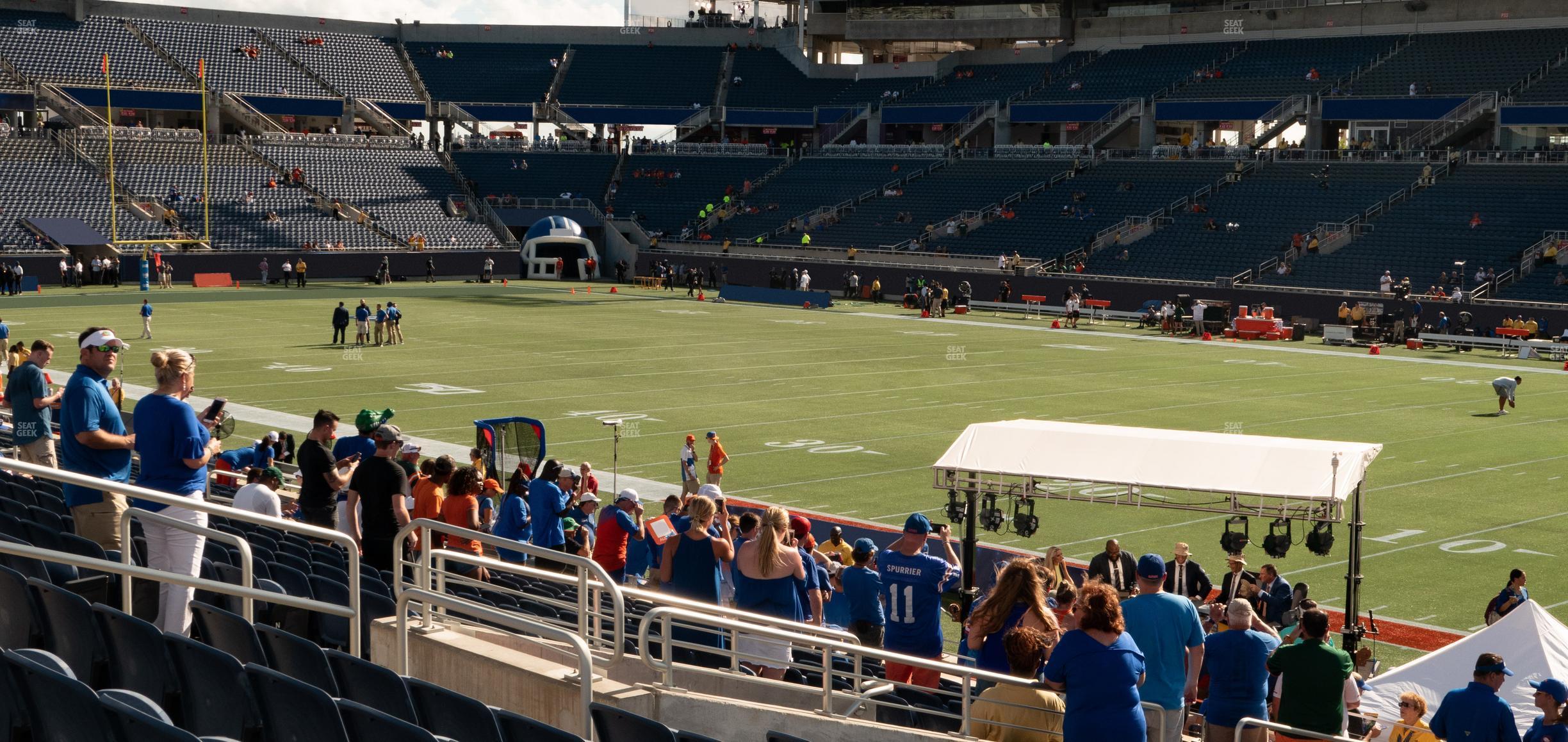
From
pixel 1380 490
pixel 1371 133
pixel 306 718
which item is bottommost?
pixel 1380 490

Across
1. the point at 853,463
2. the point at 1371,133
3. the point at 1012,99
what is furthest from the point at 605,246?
the point at 853,463

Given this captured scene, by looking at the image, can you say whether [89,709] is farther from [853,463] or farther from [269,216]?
[269,216]

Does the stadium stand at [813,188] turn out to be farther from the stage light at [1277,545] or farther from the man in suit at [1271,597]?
the man in suit at [1271,597]

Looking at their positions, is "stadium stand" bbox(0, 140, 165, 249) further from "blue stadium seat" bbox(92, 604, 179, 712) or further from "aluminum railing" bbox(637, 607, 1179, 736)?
"aluminum railing" bbox(637, 607, 1179, 736)

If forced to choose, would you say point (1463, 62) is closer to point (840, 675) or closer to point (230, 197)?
point (230, 197)

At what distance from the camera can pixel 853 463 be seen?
955 inches

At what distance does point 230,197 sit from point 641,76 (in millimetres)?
26044

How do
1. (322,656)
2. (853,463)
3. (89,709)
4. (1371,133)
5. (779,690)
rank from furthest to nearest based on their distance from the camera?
(1371,133), (853,463), (779,690), (322,656), (89,709)

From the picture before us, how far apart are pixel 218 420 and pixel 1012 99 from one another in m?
59.5

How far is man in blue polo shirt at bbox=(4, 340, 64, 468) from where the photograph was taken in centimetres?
1116

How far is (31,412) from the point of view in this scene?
1133 centimetres

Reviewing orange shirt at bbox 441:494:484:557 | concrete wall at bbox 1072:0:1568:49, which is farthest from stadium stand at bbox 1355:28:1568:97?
orange shirt at bbox 441:494:484:557

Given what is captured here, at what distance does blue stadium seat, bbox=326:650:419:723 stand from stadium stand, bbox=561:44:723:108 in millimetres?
78538

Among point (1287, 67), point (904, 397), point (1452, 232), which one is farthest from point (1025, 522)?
point (1287, 67)
